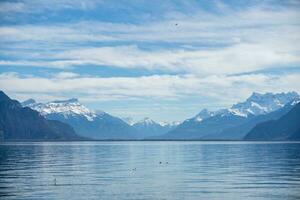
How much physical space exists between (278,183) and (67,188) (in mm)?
40066

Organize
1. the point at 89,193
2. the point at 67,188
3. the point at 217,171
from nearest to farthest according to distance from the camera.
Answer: the point at 89,193 → the point at 67,188 → the point at 217,171

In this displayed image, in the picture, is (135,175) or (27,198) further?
(135,175)

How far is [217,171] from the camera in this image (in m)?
136

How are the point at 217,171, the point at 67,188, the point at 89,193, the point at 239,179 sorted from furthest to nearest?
the point at 217,171, the point at 239,179, the point at 67,188, the point at 89,193

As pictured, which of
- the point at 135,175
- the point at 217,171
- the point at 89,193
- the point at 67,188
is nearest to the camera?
the point at 89,193

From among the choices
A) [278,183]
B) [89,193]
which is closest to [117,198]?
[89,193]

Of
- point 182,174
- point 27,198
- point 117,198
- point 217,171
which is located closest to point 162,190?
point 117,198

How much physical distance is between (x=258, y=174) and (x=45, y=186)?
5011 centimetres

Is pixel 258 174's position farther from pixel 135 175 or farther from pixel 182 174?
pixel 135 175

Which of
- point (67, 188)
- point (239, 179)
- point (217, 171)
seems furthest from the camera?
point (217, 171)

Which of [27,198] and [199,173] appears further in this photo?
[199,173]

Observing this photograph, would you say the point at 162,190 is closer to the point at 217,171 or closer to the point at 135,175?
the point at 135,175

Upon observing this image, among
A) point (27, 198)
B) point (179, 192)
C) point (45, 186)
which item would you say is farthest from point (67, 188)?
point (179, 192)

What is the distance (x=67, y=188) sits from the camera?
3949 inches
